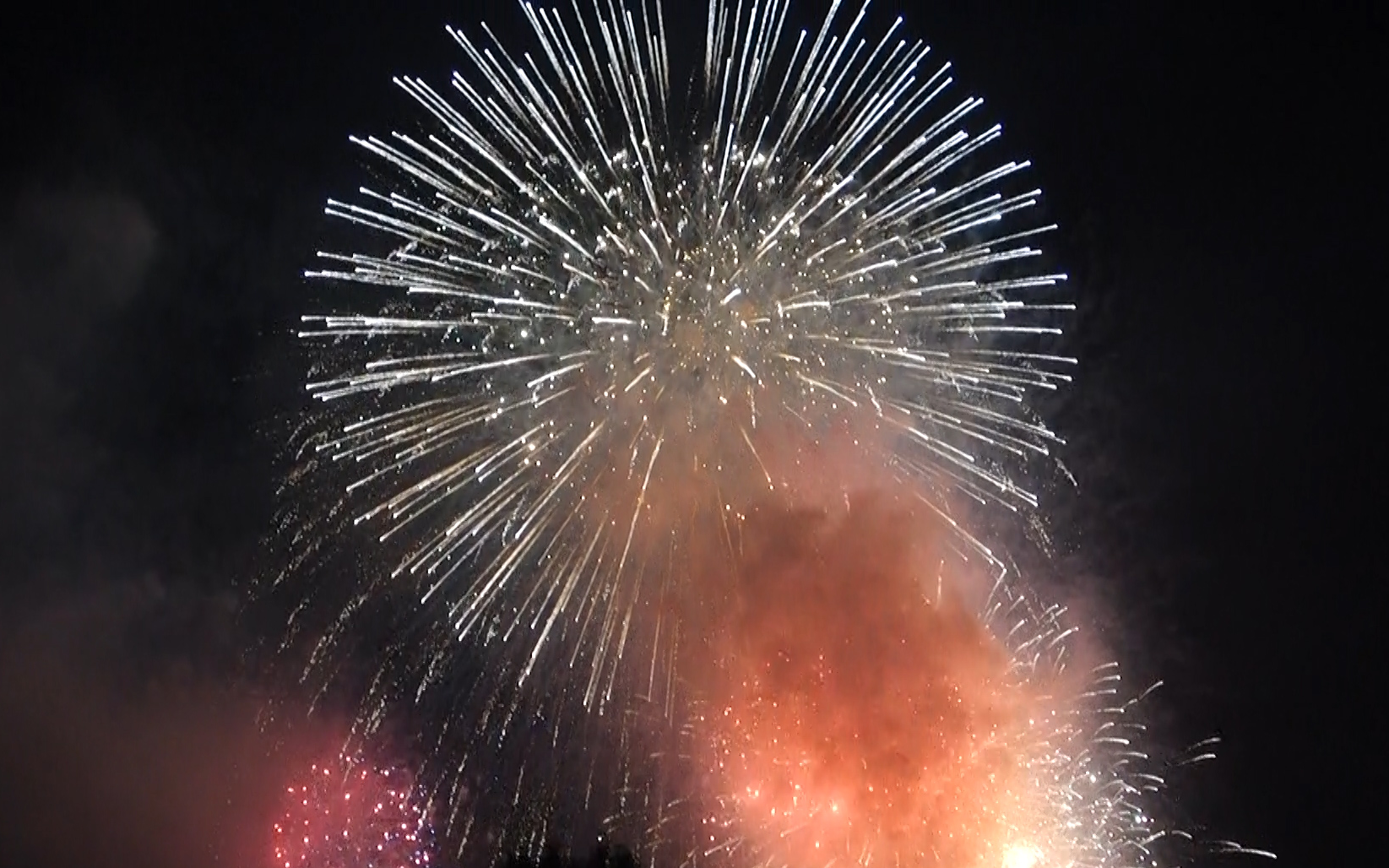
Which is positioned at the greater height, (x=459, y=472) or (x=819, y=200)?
(x=819, y=200)

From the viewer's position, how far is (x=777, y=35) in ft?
41.0

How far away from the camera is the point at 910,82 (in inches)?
497

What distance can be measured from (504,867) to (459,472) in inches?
358

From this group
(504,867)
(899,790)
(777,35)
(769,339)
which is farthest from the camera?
(504,867)

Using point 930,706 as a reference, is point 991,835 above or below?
below

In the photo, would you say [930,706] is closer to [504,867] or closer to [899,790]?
[899,790]

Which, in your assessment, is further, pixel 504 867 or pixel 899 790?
pixel 504 867

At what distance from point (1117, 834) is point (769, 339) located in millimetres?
9327

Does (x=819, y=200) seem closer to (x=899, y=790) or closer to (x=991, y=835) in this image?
(x=899, y=790)

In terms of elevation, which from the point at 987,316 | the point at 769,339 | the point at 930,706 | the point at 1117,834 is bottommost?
the point at 1117,834

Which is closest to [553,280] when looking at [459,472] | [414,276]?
[414,276]

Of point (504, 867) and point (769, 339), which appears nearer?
point (769, 339)

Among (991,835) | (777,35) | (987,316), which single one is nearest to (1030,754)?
(991,835)

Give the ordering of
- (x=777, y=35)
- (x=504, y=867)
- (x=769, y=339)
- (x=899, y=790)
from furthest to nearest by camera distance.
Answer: (x=504, y=867) → (x=899, y=790) → (x=769, y=339) → (x=777, y=35)
